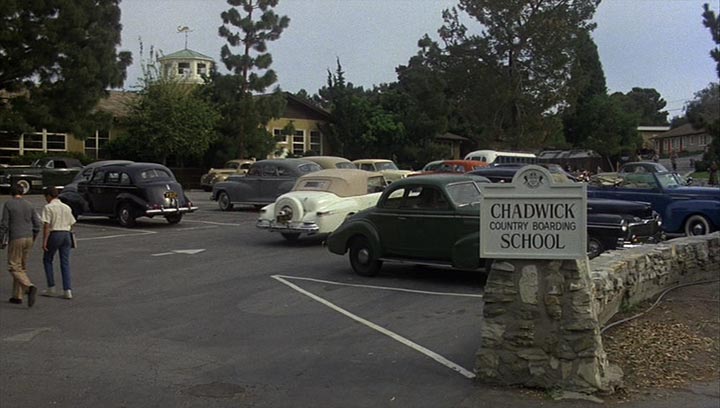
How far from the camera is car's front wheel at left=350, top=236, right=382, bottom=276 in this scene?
12617 mm

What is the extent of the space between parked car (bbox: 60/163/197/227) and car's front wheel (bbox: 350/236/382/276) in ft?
30.9

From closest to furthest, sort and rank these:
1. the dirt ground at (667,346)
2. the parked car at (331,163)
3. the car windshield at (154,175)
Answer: the dirt ground at (667,346), the car windshield at (154,175), the parked car at (331,163)

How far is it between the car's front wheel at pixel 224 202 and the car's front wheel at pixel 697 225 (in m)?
15.5

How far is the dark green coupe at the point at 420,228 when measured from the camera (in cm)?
1146

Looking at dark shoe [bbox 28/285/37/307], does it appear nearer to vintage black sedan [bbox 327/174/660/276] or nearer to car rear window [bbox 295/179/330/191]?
vintage black sedan [bbox 327/174/660/276]

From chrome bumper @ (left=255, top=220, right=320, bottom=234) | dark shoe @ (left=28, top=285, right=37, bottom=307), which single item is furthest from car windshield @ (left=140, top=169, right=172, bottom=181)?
dark shoe @ (left=28, top=285, right=37, bottom=307)

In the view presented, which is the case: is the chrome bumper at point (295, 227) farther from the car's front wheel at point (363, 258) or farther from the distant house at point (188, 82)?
the distant house at point (188, 82)

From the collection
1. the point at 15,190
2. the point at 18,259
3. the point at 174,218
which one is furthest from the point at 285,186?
the point at 18,259

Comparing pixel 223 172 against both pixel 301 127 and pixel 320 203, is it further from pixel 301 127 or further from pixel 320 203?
pixel 320 203

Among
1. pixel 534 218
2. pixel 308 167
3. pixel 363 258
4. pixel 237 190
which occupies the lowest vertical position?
pixel 363 258

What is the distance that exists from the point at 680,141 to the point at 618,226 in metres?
86.1

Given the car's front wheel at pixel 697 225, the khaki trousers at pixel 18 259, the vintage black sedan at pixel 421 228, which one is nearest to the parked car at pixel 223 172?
the car's front wheel at pixel 697 225

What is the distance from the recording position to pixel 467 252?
11211 millimetres

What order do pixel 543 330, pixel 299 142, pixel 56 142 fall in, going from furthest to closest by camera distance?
pixel 299 142 → pixel 56 142 → pixel 543 330
